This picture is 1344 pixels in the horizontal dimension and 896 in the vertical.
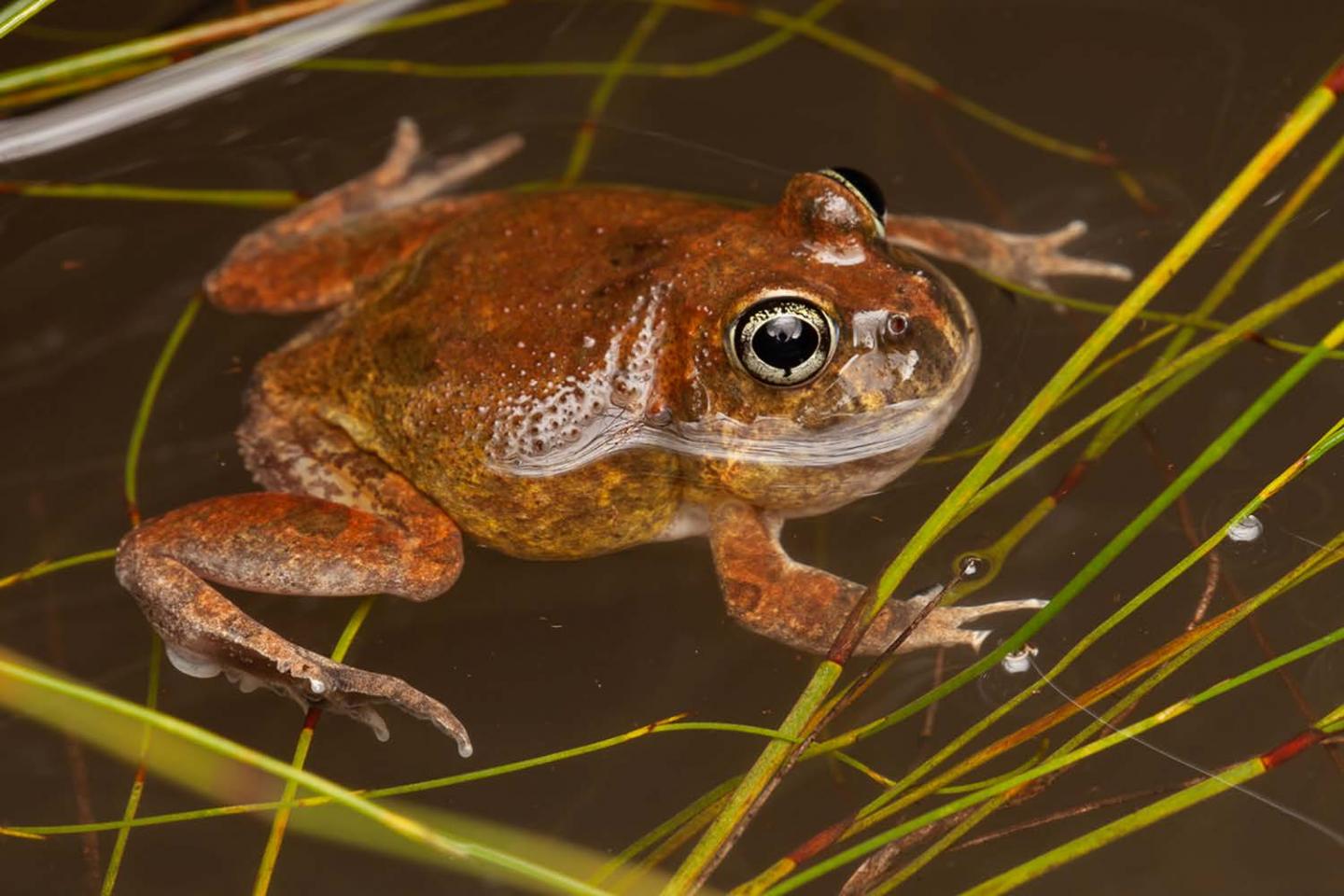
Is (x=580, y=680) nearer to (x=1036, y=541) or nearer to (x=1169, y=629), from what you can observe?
(x=1036, y=541)

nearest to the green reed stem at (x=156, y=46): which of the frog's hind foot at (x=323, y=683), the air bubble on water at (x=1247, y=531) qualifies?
→ the frog's hind foot at (x=323, y=683)

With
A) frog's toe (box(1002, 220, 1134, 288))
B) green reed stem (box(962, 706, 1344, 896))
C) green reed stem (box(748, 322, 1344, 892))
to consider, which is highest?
frog's toe (box(1002, 220, 1134, 288))

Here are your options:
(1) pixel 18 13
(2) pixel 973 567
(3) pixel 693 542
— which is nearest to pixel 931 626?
(2) pixel 973 567

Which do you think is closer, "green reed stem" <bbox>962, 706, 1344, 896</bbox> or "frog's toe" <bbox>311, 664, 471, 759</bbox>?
"green reed stem" <bbox>962, 706, 1344, 896</bbox>

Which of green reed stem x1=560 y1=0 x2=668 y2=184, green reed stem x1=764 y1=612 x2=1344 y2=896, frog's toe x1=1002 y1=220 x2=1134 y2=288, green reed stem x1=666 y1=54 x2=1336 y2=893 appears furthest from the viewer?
green reed stem x1=560 y1=0 x2=668 y2=184

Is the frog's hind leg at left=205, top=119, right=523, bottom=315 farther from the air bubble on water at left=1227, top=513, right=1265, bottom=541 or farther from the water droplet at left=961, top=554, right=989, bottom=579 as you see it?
the air bubble on water at left=1227, top=513, right=1265, bottom=541

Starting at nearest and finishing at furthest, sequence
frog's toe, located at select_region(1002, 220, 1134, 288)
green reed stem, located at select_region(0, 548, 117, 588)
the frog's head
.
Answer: the frog's head < green reed stem, located at select_region(0, 548, 117, 588) < frog's toe, located at select_region(1002, 220, 1134, 288)

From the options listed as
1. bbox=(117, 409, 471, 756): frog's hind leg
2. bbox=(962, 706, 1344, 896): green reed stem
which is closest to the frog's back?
bbox=(117, 409, 471, 756): frog's hind leg
